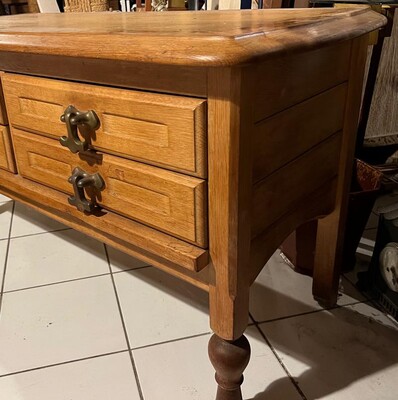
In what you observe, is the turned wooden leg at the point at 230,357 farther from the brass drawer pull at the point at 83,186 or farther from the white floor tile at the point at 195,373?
the brass drawer pull at the point at 83,186

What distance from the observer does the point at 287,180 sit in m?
0.76

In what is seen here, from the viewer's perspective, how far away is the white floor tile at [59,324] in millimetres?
1024

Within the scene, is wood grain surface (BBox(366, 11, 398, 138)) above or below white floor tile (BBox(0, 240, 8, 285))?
above

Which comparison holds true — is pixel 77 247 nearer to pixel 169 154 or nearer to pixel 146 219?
pixel 146 219

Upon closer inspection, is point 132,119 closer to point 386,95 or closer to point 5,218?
point 5,218

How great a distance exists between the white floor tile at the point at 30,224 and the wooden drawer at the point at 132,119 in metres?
0.79

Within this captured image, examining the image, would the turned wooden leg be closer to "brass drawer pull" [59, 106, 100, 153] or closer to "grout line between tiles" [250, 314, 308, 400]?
"grout line between tiles" [250, 314, 308, 400]

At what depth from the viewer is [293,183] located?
788 millimetres

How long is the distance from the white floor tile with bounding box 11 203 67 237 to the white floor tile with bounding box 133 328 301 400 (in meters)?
0.72

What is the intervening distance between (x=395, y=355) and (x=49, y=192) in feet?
2.52

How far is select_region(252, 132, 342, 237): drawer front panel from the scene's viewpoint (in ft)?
2.32

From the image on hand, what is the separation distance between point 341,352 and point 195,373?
308 mm

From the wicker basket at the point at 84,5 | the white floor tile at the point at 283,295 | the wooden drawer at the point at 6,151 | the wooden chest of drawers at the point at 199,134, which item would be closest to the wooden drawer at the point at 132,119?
the wooden chest of drawers at the point at 199,134

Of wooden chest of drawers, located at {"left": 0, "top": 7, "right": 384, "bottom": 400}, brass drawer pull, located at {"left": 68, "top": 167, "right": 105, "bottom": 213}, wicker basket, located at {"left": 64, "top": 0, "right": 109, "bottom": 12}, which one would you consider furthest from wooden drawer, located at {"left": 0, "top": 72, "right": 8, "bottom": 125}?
wicker basket, located at {"left": 64, "top": 0, "right": 109, "bottom": 12}
